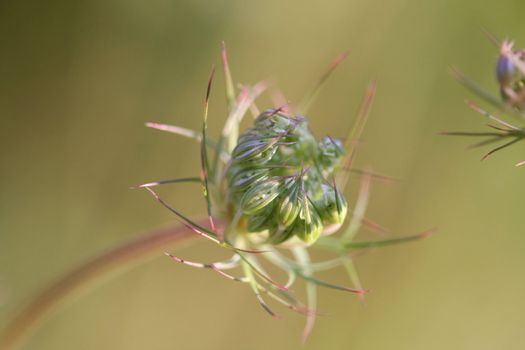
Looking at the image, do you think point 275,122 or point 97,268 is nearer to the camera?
point 275,122

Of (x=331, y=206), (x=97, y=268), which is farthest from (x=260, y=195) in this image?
(x=97, y=268)

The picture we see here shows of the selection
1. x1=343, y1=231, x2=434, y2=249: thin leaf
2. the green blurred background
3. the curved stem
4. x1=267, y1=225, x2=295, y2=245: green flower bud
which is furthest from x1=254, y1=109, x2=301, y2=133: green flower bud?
the green blurred background

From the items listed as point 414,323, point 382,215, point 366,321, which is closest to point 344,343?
point 366,321

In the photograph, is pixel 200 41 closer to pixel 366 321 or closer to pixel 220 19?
pixel 220 19

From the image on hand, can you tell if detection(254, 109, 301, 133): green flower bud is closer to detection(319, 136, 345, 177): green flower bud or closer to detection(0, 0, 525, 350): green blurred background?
detection(319, 136, 345, 177): green flower bud

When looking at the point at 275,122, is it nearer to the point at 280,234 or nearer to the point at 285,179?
the point at 285,179

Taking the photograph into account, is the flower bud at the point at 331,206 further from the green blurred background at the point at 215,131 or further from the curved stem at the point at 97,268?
the green blurred background at the point at 215,131

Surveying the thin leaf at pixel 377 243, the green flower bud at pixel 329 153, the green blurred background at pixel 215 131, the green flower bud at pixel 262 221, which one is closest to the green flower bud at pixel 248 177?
the green flower bud at pixel 262 221
